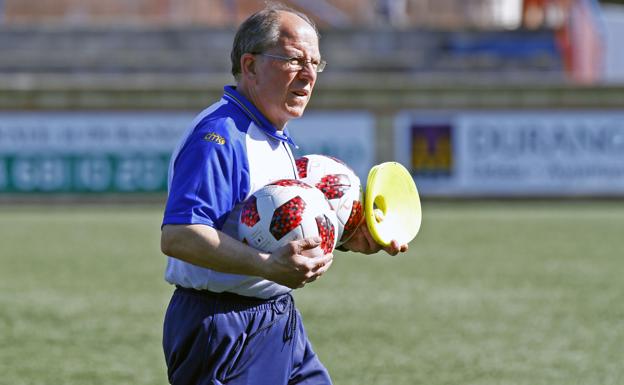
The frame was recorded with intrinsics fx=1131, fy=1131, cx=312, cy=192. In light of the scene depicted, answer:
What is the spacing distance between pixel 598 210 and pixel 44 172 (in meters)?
10.7

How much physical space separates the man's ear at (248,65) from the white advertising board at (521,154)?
18192mm

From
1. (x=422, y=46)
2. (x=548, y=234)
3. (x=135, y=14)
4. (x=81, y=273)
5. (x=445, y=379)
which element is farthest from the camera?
(x=135, y=14)

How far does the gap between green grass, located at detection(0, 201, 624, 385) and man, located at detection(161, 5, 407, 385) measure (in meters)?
2.72

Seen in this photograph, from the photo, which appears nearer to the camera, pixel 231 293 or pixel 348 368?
Result: pixel 231 293

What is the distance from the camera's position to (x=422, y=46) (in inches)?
1141

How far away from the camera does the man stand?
3883mm

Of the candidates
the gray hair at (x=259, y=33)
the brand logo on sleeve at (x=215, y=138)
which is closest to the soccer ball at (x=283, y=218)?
the brand logo on sleeve at (x=215, y=138)

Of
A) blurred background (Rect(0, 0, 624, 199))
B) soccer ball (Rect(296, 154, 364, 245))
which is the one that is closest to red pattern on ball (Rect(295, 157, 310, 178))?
soccer ball (Rect(296, 154, 364, 245))

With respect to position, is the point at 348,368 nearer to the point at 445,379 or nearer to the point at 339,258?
the point at 445,379

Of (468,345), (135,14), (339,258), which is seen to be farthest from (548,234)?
(135,14)

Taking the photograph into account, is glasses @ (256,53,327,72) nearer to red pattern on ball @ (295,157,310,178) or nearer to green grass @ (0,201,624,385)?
red pattern on ball @ (295,157,310,178)

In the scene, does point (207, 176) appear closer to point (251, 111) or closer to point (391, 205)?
point (251, 111)

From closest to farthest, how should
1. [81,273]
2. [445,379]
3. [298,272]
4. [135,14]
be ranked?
1. [298,272]
2. [445,379]
3. [81,273]
4. [135,14]

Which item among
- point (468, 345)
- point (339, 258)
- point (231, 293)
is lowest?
point (339, 258)
